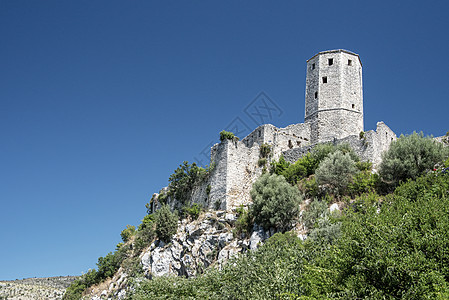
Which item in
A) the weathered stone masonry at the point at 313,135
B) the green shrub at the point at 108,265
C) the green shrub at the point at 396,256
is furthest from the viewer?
the green shrub at the point at 108,265

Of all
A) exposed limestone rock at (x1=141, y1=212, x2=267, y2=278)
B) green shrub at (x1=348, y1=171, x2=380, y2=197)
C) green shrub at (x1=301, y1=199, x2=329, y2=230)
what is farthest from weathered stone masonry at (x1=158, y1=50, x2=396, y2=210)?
green shrub at (x1=301, y1=199, x2=329, y2=230)

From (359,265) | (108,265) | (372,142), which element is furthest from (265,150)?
(359,265)

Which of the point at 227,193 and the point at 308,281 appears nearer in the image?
the point at 308,281

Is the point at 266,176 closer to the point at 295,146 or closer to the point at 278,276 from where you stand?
Answer: the point at 295,146

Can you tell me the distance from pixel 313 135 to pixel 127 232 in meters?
21.2

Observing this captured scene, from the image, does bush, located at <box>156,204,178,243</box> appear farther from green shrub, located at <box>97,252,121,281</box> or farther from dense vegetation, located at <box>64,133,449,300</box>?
green shrub, located at <box>97,252,121,281</box>

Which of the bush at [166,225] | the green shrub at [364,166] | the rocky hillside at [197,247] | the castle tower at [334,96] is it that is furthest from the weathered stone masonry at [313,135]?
the bush at [166,225]

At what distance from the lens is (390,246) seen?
14.3 m

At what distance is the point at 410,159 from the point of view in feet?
82.3

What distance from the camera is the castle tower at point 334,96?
3556 centimetres

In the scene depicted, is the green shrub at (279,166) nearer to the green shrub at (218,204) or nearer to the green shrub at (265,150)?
the green shrub at (265,150)

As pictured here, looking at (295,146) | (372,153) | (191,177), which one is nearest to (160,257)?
(191,177)

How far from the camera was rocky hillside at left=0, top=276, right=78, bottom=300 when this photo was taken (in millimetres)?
58213

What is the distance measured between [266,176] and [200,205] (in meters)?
6.41
